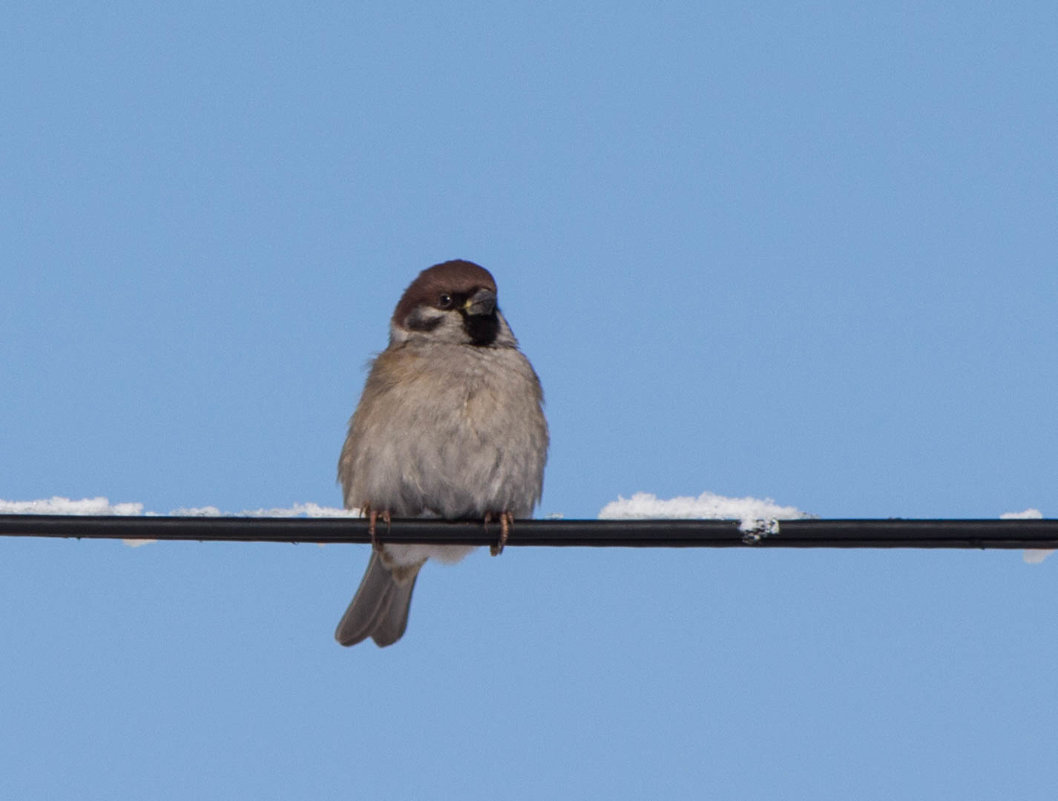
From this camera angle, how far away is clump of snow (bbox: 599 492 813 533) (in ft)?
12.3

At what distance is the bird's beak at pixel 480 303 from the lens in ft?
21.0

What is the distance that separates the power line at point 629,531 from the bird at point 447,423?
5.08ft

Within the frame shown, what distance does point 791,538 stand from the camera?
12.2ft

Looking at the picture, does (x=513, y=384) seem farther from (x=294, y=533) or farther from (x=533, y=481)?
(x=294, y=533)

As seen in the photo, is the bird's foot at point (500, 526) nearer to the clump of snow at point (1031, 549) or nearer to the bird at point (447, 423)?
the bird at point (447, 423)

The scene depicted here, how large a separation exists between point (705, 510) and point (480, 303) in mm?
2687

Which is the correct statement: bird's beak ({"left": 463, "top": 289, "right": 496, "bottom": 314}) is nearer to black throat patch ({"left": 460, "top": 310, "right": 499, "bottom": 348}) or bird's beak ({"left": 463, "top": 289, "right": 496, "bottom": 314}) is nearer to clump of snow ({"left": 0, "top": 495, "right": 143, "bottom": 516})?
black throat patch ({"left": 460, "top": 310, "right": 499, "bottom": 348})

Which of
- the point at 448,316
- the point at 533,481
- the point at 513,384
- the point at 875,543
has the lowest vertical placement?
the point at 875,543

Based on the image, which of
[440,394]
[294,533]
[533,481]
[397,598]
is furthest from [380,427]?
[294,533]

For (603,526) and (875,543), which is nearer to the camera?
(875,543)

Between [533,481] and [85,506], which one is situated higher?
[533,481]

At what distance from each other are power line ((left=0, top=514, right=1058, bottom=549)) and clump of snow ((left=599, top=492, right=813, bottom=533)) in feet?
0.10

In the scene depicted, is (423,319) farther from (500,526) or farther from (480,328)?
(500,526)

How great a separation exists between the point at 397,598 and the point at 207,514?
2.90 meters
